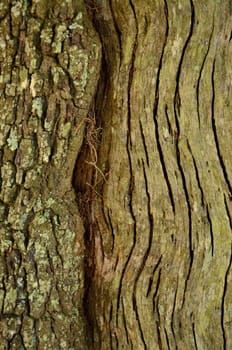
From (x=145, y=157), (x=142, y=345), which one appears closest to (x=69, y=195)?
(x=145, y=157)

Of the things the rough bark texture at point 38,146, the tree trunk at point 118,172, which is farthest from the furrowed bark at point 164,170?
the rough bark texture at point 38,146

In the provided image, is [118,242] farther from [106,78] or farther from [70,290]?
[106,78]

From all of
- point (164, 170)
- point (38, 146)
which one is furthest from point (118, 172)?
point (38, 146)

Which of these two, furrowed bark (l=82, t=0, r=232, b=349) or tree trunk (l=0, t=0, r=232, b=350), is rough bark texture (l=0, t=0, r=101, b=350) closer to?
tree trunk (l=0, t=0, r=232, b=350)

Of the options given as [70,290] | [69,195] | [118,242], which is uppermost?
[69,195]

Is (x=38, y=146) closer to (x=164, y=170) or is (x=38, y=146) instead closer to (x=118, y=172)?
(x=118, y=172)

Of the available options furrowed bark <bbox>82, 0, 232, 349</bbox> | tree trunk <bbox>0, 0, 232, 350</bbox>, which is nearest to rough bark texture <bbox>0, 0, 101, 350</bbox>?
tree trunk <bbox>0, 0, 232, 350</bbox>

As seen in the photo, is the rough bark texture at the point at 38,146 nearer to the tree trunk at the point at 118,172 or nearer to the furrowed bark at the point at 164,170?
the tree trunk at the point at 118,172

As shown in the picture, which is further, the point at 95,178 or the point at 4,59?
the point at 95,178
